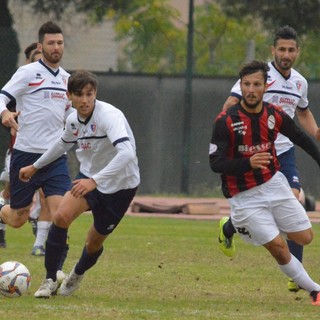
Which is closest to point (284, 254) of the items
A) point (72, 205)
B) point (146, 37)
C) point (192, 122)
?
point (72, 205)

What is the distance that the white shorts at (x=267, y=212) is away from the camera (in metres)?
8.59

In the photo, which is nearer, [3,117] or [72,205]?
[72,205]

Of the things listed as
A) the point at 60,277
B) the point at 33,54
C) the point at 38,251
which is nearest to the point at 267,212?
the point at 60,277

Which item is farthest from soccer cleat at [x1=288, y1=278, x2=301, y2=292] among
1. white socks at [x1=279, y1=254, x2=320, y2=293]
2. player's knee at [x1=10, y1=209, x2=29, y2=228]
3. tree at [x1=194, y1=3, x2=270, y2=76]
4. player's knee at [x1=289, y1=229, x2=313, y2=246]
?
tree at [x1=194, y1=3, x2=270, y2=76]

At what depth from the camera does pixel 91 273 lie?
35.6 feet

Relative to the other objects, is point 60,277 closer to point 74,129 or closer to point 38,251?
point 74,129

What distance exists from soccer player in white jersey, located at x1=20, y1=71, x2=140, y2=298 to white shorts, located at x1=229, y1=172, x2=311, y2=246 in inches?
33.8

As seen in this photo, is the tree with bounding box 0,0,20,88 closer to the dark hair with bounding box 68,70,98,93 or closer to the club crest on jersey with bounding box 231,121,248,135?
the dark hair with bounding box 68,70,98,93

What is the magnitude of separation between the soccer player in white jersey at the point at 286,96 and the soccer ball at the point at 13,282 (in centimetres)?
230

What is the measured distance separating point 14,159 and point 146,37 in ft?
63.5

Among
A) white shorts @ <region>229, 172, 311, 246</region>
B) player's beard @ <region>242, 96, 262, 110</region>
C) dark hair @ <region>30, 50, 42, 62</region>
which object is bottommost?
white shorts @ <region>229, 172, 311, 246</region>

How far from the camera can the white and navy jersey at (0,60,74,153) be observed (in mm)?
10875

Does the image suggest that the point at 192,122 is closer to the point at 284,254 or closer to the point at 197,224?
the point at 197,224

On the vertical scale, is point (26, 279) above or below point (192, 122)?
above
